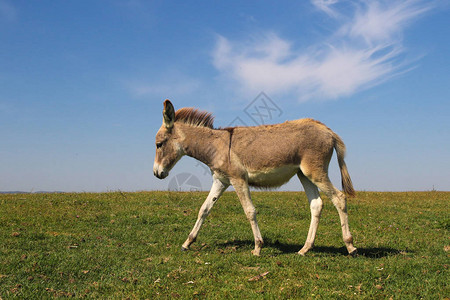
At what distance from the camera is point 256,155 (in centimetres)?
952

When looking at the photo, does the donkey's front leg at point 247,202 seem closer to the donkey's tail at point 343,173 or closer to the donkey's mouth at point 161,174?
the donkey's mouth at point 161,174

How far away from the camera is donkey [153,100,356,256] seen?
939 cm

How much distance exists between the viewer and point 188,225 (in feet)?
→ 43.3

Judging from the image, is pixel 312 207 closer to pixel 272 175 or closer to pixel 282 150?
pixel 272 175

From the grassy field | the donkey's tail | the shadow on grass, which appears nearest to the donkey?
the donkey's tail

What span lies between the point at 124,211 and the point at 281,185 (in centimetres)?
788

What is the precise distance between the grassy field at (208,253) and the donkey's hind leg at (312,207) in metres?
0.32

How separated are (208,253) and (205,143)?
2.97 metres

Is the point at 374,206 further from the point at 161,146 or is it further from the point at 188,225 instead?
the point at 161,146

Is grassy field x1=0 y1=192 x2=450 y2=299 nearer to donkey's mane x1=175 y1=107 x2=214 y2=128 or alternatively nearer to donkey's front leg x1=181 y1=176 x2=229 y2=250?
donkey's front leg x1=181 y1=176 x2=229 y2=250

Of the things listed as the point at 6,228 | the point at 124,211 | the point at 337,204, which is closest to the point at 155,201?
the point at 124,211

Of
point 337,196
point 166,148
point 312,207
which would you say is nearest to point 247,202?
point 312,207

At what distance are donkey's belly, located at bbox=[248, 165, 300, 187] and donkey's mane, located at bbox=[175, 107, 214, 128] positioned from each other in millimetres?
2072

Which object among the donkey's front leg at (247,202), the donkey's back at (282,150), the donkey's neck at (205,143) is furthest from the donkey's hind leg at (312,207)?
the donkey's neck at (205,143)
